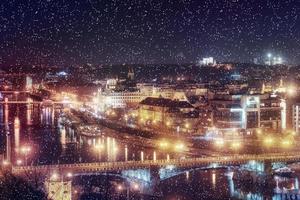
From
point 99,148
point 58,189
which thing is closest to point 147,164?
point 58,189

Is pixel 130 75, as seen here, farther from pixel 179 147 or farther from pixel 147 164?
pixel 147 164

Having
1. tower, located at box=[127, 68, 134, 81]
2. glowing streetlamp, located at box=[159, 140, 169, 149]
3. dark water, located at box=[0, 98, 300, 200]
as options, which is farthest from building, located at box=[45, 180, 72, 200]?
tower, located at box=[127, 68, 134, 81]

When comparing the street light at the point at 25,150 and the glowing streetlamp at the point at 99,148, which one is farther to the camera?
the glowing streetlamp at the point at 99,148

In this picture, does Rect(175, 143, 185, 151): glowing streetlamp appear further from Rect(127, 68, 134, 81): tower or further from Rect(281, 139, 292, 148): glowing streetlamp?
Rect(127, 68, 134, 81): tower

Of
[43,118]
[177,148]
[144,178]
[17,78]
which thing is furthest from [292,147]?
[17,78]

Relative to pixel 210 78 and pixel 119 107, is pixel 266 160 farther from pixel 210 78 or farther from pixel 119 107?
pixel 210 78

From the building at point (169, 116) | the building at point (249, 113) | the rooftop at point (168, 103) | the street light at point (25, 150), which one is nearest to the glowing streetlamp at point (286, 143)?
the building at point (249, 113)

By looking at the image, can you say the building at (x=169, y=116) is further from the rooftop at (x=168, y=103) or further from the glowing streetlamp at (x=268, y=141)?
the glowing streetlamp at (x=268, y=141)
